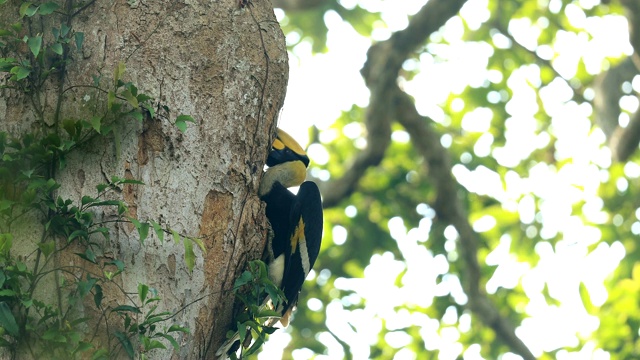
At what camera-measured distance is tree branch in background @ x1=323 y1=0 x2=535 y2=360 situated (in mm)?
6566

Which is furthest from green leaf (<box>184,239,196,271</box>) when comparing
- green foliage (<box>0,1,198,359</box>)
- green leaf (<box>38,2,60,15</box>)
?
green leaf (<box>38,2,60,15</box>)

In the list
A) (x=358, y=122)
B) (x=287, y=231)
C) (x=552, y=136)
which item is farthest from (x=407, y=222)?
(x=287, y=231)

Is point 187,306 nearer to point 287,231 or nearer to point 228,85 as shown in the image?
point 228,85

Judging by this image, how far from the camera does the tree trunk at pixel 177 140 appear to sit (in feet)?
7.89

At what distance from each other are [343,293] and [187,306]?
453cm

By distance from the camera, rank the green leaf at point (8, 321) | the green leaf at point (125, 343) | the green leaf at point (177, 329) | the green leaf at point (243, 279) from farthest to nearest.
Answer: the green leaf at point (243, 279), the green leaf at point (177, 329), the green leaf at point (125, 343), the green leaf at point (8, 321)

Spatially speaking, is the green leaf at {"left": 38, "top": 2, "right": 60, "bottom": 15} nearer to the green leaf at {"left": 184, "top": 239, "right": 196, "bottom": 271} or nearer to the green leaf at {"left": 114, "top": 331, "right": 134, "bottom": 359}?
the green leaf at {"left": 184, "top": 239, "right": 196, "bottom": 271}

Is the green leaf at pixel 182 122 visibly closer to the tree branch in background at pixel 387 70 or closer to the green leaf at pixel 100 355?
the green leaf at pixel 100 355

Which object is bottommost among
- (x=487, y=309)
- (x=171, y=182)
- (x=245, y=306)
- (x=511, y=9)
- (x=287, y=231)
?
(x=487, y=309)

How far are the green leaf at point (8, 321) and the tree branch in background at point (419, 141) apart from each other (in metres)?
4.66

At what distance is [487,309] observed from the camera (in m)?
6.91

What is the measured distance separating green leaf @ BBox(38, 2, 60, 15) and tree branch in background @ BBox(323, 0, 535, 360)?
165 inches

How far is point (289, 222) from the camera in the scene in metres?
3.40

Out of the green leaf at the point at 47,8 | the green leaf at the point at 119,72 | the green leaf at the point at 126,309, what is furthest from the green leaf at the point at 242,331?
the green leaf at the point at 47,8
